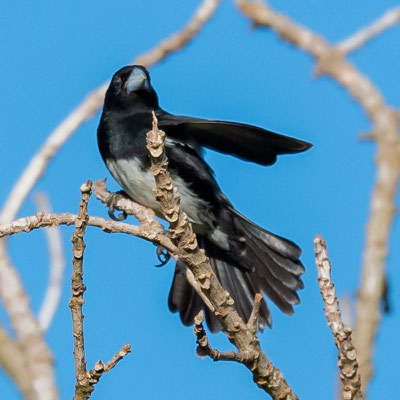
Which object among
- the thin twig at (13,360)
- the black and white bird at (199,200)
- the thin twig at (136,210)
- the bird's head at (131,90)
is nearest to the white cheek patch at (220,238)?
the black and white bird at (199,200)

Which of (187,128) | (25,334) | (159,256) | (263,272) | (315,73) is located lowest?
(25,334)

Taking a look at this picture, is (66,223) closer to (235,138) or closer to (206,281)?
(206,281)

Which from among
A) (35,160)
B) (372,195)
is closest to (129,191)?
(35,160)

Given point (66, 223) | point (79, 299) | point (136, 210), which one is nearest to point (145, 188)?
point (136, 210)

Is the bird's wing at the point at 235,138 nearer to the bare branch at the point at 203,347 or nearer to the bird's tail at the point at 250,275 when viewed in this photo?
the bird's tail at the point at 250,275

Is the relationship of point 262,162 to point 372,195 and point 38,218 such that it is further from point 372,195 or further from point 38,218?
point 38,218

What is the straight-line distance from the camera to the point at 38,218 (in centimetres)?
294

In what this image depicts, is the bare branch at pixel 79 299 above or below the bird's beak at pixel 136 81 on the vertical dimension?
below

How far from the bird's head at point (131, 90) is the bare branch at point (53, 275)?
898 mm

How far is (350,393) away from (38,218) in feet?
3.86

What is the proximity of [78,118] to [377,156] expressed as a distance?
1.94 metres

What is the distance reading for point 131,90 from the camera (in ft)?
17.5

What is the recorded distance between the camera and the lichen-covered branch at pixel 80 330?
2438 millimetres

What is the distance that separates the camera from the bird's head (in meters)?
5.36
